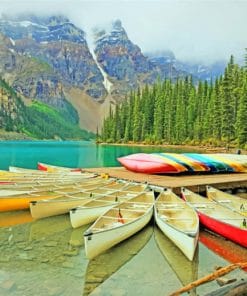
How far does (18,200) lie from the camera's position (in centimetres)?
1748

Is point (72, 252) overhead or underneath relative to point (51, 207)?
underneath

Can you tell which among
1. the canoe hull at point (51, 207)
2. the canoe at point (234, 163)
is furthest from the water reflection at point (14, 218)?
the canoe at point (234, 163)

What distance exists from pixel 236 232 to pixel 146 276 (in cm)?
380

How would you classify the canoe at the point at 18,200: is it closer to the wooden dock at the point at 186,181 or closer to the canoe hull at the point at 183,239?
the wooden dock at the point at 186,181

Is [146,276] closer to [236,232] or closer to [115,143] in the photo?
[236,232]

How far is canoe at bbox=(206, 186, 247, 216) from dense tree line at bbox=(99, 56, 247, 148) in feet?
144

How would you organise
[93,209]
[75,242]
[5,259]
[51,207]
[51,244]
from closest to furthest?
[5,259]
[51,244]
[75,242]
[93,209]
[51,207]

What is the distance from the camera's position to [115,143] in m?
127

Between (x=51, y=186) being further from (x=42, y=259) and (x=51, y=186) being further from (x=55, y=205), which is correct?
(x=42, y=259)

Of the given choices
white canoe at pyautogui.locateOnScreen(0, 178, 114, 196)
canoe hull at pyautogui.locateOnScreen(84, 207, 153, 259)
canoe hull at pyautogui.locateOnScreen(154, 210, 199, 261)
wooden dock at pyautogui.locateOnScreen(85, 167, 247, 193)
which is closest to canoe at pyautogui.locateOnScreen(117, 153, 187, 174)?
wooden dock at pyautogui.locateOnScreen(85, 167, 247, 193)

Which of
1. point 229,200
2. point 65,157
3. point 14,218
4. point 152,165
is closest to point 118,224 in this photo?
point 14,218

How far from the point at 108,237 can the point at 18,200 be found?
287 inches

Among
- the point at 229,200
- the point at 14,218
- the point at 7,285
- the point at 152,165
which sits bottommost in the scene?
the point at 7,285

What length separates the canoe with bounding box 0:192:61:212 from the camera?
57.0 feet
